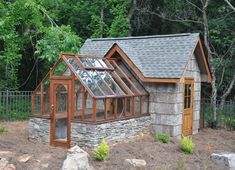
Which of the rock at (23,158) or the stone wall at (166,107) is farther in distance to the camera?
the stone wall at (166,107)

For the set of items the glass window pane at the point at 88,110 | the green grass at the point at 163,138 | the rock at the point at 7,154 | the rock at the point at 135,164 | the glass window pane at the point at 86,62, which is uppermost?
the glass window pane at the point at 86,62

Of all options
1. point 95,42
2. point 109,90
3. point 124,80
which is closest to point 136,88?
point 124,80

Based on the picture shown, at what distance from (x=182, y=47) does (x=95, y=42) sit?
13.5ft

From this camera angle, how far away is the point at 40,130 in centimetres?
1102

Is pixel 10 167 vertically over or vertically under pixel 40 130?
under

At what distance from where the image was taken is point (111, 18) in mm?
22531

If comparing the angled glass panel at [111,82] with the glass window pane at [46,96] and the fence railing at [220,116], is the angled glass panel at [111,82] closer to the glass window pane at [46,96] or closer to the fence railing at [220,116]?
the glass window pane at [46,96]

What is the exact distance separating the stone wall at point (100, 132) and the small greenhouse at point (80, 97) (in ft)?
0.32

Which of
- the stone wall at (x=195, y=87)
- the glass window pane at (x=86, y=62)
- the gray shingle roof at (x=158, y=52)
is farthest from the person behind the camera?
the stone wall at (x=195, y=87)

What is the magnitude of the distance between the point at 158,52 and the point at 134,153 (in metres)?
4.47

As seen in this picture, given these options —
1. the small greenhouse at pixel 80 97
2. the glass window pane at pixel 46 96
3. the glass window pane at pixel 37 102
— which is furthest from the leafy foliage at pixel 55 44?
the glass window pane at pixel 46 96

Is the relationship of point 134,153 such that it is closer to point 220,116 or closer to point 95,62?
point 95,62

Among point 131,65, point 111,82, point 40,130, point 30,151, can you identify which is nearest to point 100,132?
point 111,82

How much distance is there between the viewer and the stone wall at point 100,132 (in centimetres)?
970
